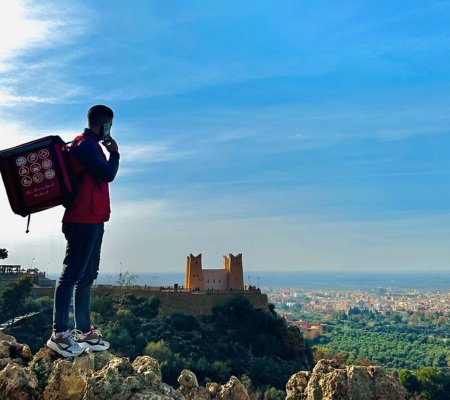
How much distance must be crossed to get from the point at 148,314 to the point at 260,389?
12.4 m

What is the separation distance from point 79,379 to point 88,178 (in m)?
2.07

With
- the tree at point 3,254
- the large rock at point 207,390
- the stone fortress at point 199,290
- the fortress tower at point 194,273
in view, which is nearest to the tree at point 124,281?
the stone fortress at point 199,290

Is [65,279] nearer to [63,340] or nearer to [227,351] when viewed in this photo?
[63,340]

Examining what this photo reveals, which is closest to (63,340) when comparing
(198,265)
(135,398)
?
(135,398)

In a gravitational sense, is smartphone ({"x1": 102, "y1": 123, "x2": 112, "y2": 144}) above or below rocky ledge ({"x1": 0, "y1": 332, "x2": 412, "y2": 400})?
above

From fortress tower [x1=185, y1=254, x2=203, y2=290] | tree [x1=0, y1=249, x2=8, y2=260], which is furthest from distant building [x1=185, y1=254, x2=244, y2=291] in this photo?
tree [x1=0, y1=249, x2=8, y2=260]

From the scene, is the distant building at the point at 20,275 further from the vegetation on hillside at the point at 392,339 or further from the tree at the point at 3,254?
the vegetation on hillside at the point at 392,339

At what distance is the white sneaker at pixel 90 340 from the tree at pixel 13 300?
27930 mm

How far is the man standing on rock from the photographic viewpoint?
4.80 m

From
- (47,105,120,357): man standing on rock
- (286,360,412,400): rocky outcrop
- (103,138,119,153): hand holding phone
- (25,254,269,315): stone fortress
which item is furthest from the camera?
(25,254,269,315): stone fortress

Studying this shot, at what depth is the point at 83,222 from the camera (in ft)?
15.8

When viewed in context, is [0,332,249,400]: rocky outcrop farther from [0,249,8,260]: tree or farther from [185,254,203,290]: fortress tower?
[185,254,203,290]: fortress tower

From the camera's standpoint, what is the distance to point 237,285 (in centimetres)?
4219

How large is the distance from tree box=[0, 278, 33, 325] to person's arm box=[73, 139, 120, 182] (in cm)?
2876
